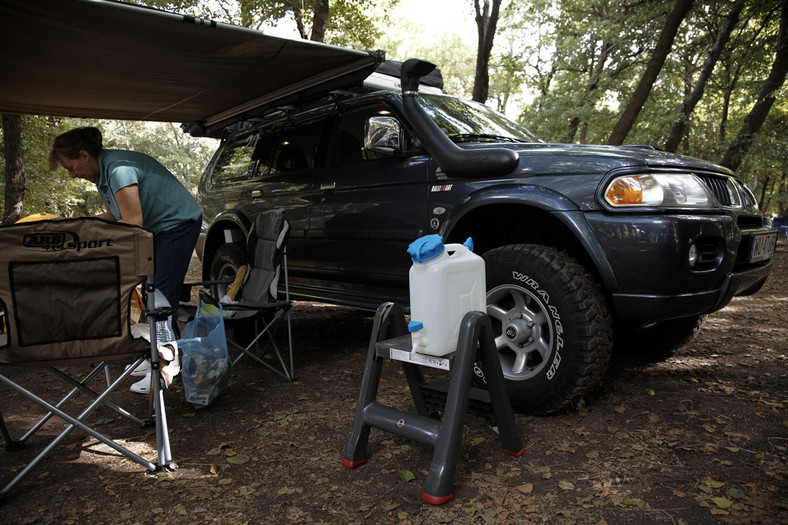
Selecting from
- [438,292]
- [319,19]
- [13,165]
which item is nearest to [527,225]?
[438,292]

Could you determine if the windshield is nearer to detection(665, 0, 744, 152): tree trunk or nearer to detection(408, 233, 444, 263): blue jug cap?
detection(408, 233, 444, 263): blue jug cap

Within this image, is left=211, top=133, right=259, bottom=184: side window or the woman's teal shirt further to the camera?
left=211, top=133, right=259, bottom=184: side window

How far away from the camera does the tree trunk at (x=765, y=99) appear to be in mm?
10398

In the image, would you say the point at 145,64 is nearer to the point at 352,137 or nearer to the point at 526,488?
the point at 352,137

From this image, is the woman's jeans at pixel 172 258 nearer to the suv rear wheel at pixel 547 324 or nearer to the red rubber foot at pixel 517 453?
the suv rear wheel at pixel 547 324

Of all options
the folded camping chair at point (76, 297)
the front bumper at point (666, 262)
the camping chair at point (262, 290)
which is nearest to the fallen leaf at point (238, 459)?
the folded camping chair at point (76, 297)

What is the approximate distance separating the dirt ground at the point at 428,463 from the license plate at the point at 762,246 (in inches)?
33.3

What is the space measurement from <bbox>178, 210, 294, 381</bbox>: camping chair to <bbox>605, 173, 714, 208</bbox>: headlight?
7.67 feet

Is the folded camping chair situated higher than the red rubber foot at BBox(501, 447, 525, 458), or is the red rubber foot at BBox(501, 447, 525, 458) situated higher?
the folded camping chair

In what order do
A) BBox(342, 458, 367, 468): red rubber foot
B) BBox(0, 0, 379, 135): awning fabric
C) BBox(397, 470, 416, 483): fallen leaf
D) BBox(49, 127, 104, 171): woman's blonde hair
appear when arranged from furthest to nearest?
BBox(49, 127, 104, 171): woman's blonde hair < BBox(0, 0, 379, 135): awning fabric < BBox(342, 458, 367, 468): red rubber foot < BBox(397, 470, 416, 483): fallen leaf

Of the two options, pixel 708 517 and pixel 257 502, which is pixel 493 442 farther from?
→ pixel 257 502

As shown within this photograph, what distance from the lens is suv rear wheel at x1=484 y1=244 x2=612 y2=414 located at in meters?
2.72

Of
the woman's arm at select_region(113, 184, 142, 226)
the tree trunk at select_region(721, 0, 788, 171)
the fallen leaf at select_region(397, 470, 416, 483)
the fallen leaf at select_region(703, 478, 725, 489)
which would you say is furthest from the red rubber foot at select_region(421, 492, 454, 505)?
the tree trunk at select_region(721, 0, 788, 171)

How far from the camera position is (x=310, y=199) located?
4516 mm
